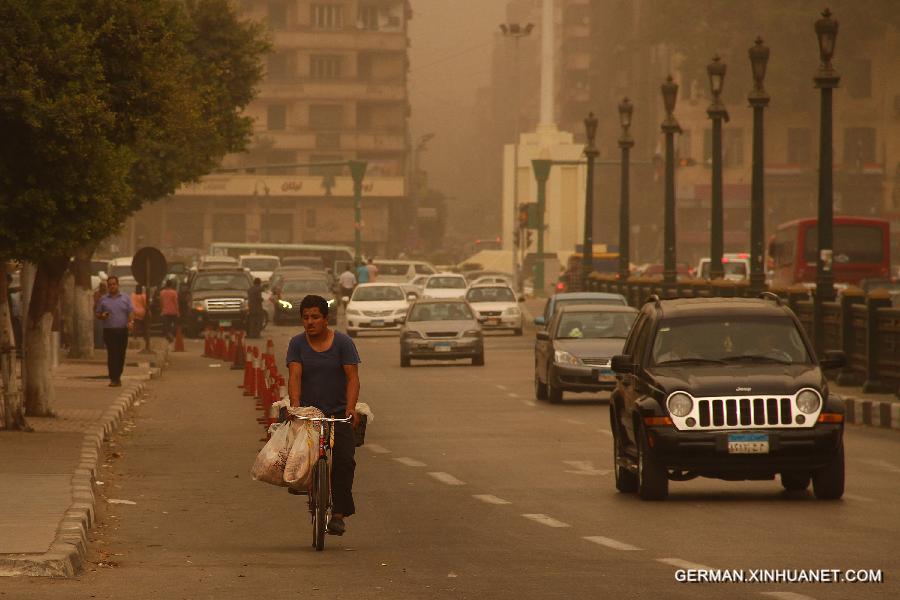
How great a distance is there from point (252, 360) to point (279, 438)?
1901cm

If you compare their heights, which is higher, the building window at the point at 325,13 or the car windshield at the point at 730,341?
the building window at the point at 325,13

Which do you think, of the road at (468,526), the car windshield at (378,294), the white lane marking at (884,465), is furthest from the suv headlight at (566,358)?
the car windshield at (378,294)

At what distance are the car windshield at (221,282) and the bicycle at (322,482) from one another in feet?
150

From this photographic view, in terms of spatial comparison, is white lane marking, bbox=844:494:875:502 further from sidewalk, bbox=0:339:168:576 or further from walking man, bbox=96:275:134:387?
walking man, bbox=96:275:134:387

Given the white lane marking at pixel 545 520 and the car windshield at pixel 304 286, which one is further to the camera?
the car windshield at pixel 304 286

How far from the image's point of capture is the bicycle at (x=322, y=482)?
12664 mm

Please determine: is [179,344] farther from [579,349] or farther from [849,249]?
[849,249]

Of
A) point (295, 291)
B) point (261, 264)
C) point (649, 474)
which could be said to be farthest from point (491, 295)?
point (649, 474)

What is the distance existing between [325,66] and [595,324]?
128913mm

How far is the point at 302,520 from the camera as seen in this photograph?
15.1 meters

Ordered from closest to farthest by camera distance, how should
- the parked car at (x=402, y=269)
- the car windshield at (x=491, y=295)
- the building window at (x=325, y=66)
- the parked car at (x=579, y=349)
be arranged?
1. the parked car at (x=579, y=349)
2. the car windshield at (x=491, y=295)
3. the parked car at (x=402, y=269)
4. the building window at (x=325, y=66)

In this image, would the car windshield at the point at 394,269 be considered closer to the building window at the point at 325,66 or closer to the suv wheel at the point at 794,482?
the building window at the point at 325,66

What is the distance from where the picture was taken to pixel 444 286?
226ft

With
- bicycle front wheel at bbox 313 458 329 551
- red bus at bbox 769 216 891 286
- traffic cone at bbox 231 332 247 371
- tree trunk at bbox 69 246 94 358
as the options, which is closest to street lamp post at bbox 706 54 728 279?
traffic cone at bbox 231 332 247 371
